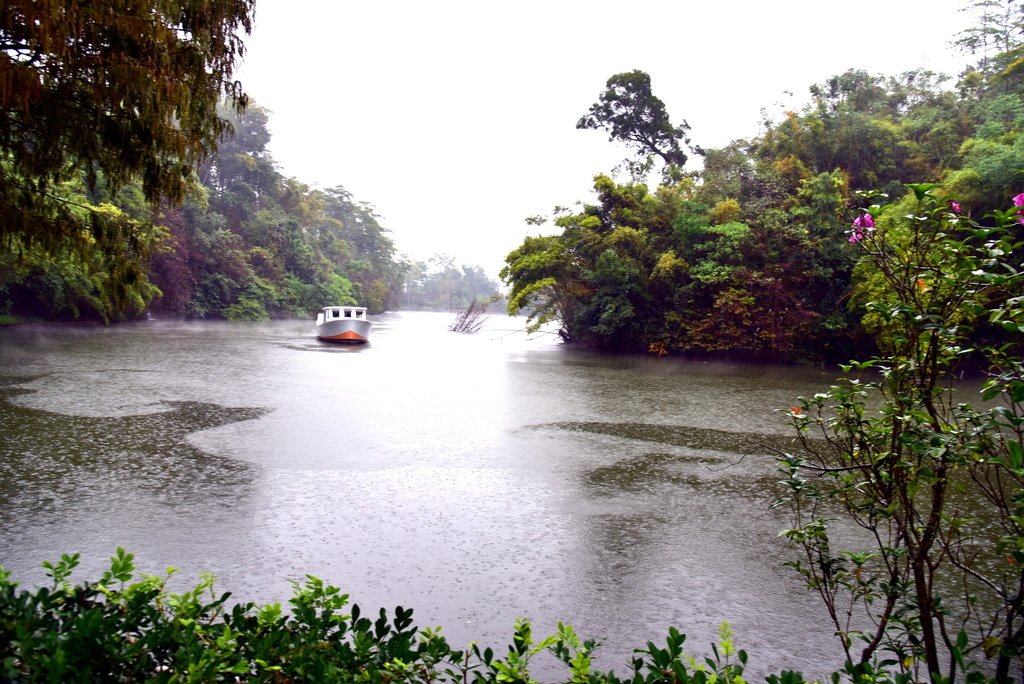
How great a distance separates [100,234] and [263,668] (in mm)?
3568

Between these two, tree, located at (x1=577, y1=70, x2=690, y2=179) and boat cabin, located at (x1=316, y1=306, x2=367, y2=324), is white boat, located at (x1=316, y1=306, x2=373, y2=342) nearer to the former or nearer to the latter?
boat cabin, located at (x1=316, y1=306, x2=367, y2=324)

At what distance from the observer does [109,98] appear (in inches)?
137

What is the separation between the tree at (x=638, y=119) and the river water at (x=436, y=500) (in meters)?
16.0

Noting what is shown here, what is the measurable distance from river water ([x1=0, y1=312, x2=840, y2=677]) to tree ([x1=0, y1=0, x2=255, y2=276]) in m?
1.76

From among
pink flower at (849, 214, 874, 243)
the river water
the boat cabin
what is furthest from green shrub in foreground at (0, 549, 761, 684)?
the boat cabin

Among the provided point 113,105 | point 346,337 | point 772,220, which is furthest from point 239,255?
point 113,105

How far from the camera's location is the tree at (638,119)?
23.0 m

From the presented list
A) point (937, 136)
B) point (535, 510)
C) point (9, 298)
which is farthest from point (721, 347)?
point (9, 298)

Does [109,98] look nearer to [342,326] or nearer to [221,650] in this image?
[221,650]

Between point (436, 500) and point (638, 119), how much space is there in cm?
2138

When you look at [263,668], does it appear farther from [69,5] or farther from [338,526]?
[69,5]

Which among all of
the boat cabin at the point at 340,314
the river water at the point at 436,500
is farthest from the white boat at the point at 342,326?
the river water at the point at 436,500

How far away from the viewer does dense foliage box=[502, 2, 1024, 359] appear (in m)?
16.4

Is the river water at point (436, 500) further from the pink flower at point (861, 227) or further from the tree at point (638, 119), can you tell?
the tree at point (638, 119)
